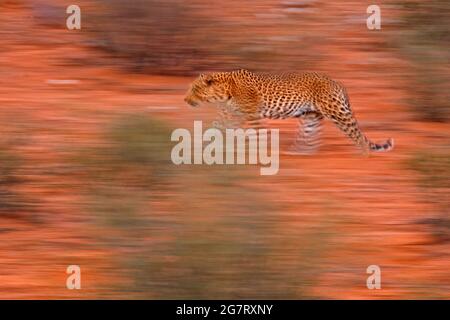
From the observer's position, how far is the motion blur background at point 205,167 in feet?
29.2

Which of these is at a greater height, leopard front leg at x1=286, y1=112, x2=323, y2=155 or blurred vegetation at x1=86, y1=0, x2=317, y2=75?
blurred vegetation at x1=86, y1=0, x2=317, y2=75

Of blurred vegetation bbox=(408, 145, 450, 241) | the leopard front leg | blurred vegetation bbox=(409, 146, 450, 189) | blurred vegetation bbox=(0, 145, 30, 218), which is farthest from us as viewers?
the leopard front leg

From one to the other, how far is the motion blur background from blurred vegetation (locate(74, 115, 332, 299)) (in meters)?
0.01

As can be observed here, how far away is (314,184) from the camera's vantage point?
11633 millimetres

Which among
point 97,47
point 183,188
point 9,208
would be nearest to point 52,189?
point 9,208

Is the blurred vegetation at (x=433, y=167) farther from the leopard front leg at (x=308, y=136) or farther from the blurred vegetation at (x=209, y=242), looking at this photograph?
the blurred vegetation at (x=209, y=242)

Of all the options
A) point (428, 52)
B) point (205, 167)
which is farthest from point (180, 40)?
point (205, 167)

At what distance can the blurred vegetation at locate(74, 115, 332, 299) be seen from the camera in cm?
870

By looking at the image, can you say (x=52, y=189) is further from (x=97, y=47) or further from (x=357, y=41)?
(x=357, y=41)

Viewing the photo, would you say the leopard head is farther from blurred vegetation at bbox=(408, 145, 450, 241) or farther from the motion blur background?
blurred vegetation at bbox=(408, 145, 450, 241)

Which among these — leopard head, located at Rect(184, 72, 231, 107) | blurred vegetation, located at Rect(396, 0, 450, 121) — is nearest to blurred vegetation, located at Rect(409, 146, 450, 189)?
leopard head, located at Rect(184, 72, 231, 107)

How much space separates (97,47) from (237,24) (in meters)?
1.41

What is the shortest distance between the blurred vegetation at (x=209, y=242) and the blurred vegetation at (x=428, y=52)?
427 centimetres

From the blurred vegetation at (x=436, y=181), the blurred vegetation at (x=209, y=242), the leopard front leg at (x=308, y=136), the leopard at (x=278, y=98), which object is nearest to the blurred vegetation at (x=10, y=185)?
the blurred vegetation at (x=209, y=242)
